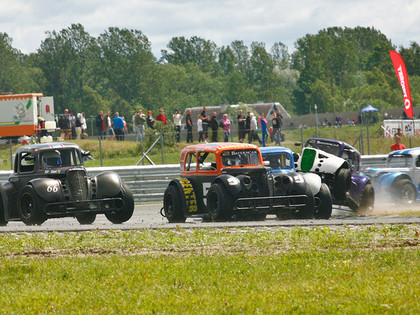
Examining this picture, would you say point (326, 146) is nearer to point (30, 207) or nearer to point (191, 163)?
point (191, 163)

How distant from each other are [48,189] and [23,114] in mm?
27391

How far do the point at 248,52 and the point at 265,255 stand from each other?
150m

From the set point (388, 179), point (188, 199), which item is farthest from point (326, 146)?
point (188, 199)

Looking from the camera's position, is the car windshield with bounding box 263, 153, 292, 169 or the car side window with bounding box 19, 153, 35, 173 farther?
the car windshield with bounding box 263, 153, 292, 169

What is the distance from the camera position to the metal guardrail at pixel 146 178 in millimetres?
24219

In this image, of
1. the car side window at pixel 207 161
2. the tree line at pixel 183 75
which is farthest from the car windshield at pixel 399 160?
the tree line at pixel 183 75

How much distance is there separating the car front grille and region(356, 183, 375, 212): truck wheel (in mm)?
6292

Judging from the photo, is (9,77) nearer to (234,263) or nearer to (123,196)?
(123,196)

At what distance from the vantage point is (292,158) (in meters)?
18.1

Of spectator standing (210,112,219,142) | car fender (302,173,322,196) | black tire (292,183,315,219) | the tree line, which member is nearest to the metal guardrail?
spectator standing (210,112,219,142)

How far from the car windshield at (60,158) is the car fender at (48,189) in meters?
0.92

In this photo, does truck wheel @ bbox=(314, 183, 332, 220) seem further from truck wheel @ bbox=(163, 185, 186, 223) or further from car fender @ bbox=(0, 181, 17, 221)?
car fender @ bbox=(0, 181, 17, 221)

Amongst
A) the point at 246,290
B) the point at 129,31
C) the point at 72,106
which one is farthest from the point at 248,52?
the point at 246,290

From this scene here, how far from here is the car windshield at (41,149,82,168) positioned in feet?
57.3
